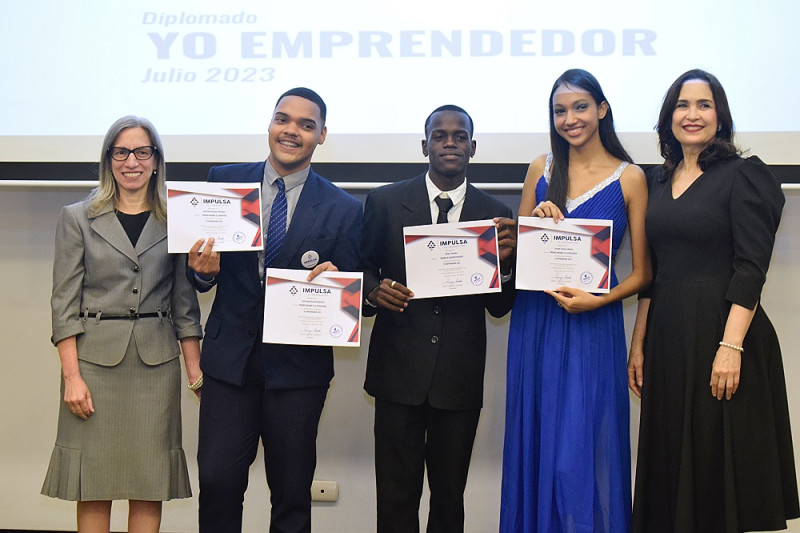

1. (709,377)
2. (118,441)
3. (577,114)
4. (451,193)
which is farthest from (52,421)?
(709,377)

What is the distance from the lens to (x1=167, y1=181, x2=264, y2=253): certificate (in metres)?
2.12

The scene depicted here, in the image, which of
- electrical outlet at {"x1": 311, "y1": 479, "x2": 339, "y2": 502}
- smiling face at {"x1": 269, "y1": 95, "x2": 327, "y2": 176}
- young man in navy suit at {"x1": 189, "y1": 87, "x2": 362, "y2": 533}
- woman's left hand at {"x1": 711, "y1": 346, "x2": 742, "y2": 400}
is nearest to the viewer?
woman's left hand at {"x1": 711, "y1": 346, "x2": 742, "y2": 400}

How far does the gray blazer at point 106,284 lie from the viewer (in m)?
2.23

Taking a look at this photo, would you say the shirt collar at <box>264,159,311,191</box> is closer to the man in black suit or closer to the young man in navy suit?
the young man in navy suit

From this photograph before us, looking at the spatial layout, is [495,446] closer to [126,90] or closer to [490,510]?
[490,510]

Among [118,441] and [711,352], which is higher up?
[711,352]

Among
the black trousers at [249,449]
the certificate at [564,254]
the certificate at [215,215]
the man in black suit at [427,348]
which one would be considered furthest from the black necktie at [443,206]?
the black trousers at [249,449]

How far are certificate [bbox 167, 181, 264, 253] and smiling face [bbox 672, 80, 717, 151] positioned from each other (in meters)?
1.41

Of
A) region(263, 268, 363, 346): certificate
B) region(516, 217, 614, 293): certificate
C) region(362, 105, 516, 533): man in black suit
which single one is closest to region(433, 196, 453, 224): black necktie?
region(362, 105, 516, 533): man in black suit

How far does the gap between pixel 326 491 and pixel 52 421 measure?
140cm

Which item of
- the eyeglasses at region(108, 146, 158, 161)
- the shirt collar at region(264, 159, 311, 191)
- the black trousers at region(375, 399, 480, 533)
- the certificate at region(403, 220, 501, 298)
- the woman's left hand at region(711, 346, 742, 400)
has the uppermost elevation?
the eyeglasses at region(108, 146, 158, 161)

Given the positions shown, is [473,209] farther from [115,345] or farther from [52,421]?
[52,421]

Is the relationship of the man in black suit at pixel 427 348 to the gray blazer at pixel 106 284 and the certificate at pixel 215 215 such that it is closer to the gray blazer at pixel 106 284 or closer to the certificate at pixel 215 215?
the certificate at pixel 215 215

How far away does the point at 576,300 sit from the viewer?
218cm
